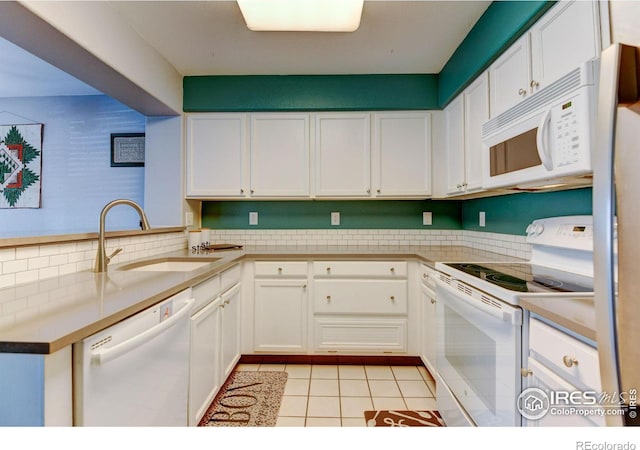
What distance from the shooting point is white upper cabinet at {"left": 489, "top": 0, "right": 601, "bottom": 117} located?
3.79 feet

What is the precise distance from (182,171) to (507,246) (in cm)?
262

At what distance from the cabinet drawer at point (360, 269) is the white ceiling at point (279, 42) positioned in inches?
62.6

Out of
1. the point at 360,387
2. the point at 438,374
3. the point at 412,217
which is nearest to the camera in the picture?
the point at 438,374

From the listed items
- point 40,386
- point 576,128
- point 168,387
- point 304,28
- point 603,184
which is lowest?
point 168,387

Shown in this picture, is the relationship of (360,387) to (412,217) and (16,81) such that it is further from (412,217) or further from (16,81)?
(16,81)

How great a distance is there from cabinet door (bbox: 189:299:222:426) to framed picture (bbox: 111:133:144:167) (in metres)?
1.93

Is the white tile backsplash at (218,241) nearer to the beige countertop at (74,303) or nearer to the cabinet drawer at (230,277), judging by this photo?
the beige countertop at (74,303)

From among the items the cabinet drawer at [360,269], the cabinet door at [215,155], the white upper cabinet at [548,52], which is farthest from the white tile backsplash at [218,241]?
the white upper cabinet at [548,52]

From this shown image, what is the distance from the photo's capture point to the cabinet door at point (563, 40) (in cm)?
114

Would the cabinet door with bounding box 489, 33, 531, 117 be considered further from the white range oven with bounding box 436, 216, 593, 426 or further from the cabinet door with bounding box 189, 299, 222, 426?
the cabinet door with bounding box 189, 299, 222, 426

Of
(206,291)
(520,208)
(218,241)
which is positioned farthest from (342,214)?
(206,291)

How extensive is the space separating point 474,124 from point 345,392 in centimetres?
198

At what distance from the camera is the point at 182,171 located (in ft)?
8.85
